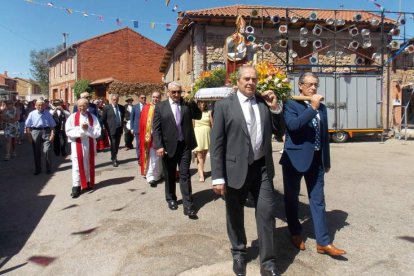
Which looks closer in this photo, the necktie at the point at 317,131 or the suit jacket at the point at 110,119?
the necktie at the point at 317,131

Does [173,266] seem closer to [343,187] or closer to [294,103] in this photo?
[294,103]

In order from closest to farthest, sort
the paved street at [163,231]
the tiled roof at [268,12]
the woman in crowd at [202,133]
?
the paved street at [163,231] < the woman in crowd at [202,133] < the tiled roof at [268,12]

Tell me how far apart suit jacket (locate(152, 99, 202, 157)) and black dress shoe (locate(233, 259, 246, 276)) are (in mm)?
2152

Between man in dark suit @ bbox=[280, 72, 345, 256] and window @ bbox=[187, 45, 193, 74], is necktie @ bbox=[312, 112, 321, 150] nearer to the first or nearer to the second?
man in dark suit @ bbox=[280, 72, 345, 256]

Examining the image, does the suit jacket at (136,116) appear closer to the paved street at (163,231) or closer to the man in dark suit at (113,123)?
the man in dark suit at (113,123)

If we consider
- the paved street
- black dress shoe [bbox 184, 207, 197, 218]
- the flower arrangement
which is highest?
the flower arrangement

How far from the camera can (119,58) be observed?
1417 inches

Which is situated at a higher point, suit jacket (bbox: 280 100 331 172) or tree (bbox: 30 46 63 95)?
tree (bbox: 30 46 63 95)

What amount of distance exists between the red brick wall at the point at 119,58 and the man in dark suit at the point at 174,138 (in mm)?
31470

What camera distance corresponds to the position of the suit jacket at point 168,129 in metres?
5.41

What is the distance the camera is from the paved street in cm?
380

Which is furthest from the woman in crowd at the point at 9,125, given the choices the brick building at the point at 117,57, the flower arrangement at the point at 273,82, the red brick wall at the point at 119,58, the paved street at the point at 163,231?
the red brick wall at the point at 119,58

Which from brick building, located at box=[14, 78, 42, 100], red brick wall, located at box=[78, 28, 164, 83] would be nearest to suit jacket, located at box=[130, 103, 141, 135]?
red brick wall, located at box=[78, 28, 164, 83]

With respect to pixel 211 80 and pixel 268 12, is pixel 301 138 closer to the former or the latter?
pixel 211 80
